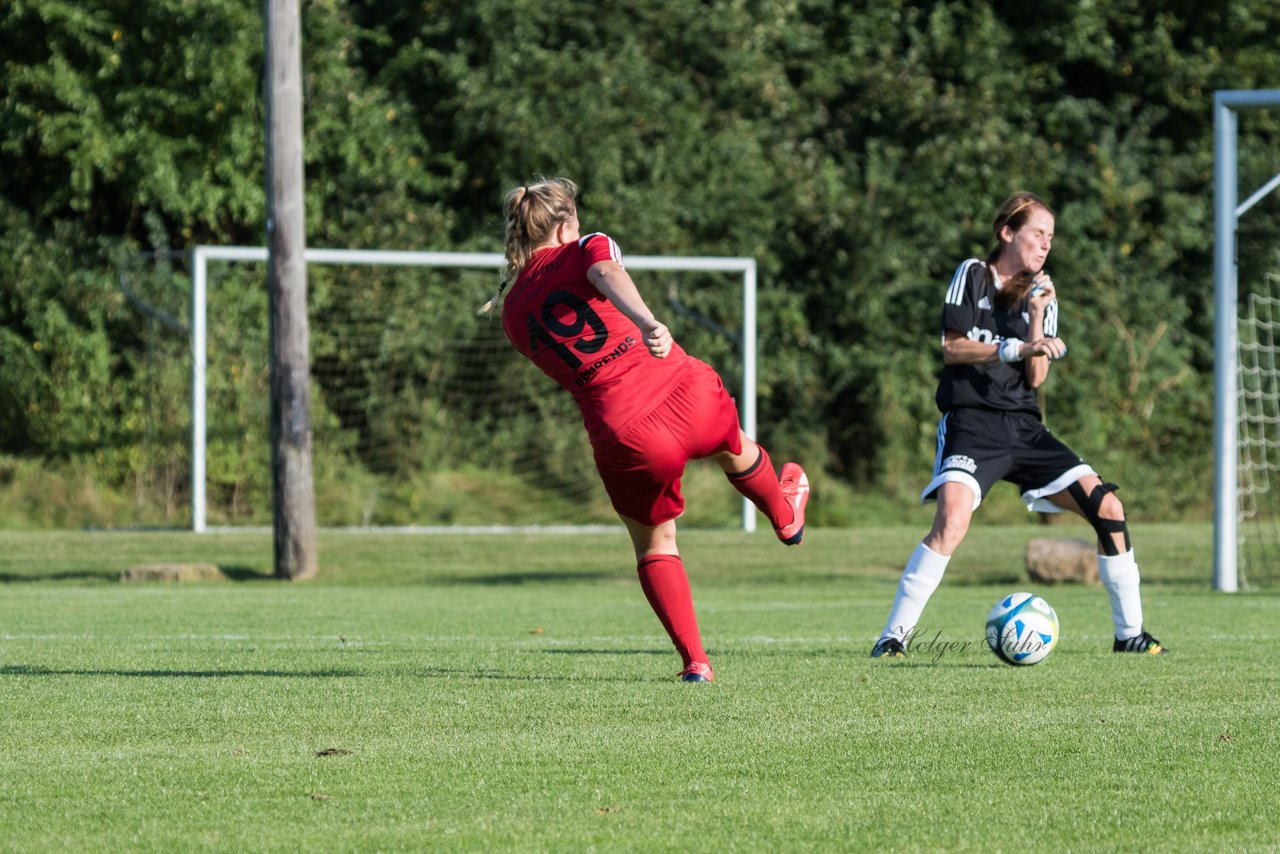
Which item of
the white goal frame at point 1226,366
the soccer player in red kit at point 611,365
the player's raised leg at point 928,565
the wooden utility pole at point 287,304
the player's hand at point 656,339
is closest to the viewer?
the player's hand at point 656,339

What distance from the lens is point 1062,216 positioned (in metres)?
25.0

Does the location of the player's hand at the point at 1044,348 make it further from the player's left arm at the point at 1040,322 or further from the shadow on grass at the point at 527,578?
the shadow on grass at the point at 527,578

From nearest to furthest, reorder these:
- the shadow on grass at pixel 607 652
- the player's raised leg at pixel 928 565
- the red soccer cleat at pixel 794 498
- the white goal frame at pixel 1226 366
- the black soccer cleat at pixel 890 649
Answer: the red soccer cleat at pixel 794 498 → the player's raised leg at pixel 928 565 → the black soccer cleat at pixel 890 649 → the shadow on grass at pixel 607 652 → the white goal frame at pixel 1226 366

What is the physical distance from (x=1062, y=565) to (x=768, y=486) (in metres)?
8.06

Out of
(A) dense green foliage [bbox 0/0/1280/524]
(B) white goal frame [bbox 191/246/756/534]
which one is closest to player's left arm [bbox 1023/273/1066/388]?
(B) white goal frame [bbox 191/246/756/534]

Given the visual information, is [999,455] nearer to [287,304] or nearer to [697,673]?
[697,673]

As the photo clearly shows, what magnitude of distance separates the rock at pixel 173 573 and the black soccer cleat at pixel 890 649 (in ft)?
26.8

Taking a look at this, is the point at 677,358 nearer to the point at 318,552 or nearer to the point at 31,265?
the point at 318,552

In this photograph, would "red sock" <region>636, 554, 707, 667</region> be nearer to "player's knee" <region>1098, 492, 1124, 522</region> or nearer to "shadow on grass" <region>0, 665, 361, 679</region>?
"shadow on grass" <region>0, 665, 361, 679</region>

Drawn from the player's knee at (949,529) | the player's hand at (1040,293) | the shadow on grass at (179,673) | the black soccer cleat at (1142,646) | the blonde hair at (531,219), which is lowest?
the black soccer cleat at (1142,646)

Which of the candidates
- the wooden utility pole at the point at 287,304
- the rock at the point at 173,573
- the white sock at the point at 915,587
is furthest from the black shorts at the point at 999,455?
the rock at the point at 173,573

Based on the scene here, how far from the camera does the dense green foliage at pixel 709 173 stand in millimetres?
20969

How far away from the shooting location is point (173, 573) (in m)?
14.1

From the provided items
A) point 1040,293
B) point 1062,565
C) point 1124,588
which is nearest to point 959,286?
point 1040,293
